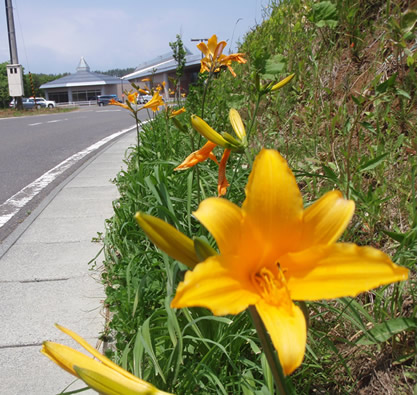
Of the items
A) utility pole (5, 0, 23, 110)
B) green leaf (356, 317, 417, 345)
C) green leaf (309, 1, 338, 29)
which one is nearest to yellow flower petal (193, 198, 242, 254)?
green leaf (356, 317, 417, 345)

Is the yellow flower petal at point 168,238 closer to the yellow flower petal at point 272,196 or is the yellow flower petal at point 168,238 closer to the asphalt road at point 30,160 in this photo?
the yellow flower petal at point 272,196

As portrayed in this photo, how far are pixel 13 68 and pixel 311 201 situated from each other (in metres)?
26.6

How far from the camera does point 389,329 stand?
104 cm

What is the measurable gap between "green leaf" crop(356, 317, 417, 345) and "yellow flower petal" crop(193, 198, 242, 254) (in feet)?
2.15

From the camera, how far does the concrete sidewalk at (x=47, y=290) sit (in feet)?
4.74

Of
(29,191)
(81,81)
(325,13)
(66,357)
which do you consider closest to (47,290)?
(66,357)

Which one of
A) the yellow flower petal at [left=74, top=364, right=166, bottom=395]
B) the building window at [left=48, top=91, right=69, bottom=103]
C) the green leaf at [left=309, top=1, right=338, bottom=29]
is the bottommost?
the yellow flower petal at [left=74, top=364, right=166, bottom=395]

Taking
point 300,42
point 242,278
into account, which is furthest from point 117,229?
point 300,42

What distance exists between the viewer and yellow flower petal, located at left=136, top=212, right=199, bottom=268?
1.87 feet

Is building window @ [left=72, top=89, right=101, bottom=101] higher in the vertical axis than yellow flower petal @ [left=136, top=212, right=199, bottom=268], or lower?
higher

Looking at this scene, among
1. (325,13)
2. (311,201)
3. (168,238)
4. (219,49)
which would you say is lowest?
(311,201)

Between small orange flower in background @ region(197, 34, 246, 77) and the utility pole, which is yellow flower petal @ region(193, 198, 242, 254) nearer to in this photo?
small orange flower in background @ region(197, 34, 246, 77)

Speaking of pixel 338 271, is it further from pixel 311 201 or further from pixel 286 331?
pixel 311 201

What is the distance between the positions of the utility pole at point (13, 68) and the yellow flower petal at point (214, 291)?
88.3 feet
